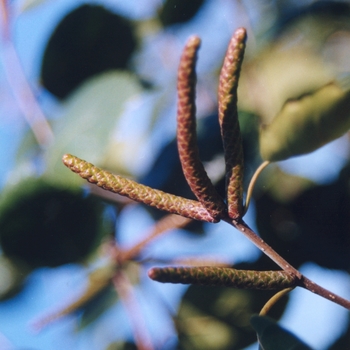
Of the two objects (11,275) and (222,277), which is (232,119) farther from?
→ (11,275)

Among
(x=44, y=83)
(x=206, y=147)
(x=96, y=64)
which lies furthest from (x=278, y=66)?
(x=44, y=83)

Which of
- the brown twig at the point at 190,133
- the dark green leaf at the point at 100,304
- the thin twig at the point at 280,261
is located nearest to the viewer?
the brown twig at the point at 190,133

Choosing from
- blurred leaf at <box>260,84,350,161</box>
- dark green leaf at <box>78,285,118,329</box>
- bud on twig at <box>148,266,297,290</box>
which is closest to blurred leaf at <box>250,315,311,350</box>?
bud on twig at <box>148,266,297,290</box>

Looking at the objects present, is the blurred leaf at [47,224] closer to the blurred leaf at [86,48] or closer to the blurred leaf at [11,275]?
the blurred leaf at [11,275]

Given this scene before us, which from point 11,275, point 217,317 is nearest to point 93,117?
point 11,275

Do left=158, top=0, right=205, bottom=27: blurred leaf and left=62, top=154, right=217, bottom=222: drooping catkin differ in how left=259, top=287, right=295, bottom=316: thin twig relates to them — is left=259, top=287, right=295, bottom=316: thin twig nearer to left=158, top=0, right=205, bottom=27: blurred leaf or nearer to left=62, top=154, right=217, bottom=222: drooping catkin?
left=62, top=154, right=217, bottom=222: drooping catkin

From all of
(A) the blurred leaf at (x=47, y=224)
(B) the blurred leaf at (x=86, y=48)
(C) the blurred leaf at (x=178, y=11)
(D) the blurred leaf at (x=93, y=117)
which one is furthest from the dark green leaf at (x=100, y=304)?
(C) the blurred leaf at (x=178, y=11)

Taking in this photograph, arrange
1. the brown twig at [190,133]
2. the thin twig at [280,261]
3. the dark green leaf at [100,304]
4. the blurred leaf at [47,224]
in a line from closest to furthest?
the brown twig at [190,133]
the thin twig at [280,261]
the blurred leaf at [47,224]
the dark green leaf at [100,304]

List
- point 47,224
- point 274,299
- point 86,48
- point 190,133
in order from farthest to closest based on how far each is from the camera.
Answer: point 86,48
point 47,224
point 274,299
point 190,133
